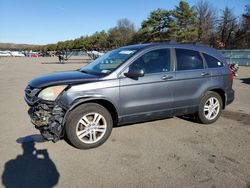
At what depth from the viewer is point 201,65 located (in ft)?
19.1

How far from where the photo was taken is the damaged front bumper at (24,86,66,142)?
4.31 metres

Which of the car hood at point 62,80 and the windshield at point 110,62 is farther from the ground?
the windshield at point 110,62

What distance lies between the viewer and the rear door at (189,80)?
5441 millimetres

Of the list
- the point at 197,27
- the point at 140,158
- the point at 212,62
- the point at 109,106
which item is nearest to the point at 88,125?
the point at 109,106

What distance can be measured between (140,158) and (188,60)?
2543mm

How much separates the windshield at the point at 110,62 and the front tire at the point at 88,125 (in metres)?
0.79

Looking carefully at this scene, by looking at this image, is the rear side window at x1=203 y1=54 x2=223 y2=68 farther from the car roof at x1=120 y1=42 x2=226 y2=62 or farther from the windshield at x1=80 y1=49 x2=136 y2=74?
the windshield at x1=80 y1=49 x2=136 y2=74

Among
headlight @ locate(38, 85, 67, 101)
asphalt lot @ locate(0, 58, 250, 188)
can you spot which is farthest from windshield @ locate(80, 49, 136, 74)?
asphalt lot @ locate(0, 58, 250, 188)

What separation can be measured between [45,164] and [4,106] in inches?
187

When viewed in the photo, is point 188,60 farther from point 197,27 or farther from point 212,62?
point 197,27

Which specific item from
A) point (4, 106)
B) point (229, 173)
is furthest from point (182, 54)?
point (4, 106)

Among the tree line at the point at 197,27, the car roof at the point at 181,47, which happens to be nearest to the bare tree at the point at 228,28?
the tree line at the point at 197,27

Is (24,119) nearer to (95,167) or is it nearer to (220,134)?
(95,167)

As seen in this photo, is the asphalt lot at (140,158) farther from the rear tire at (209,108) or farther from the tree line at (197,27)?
the tree line at (197,27)
